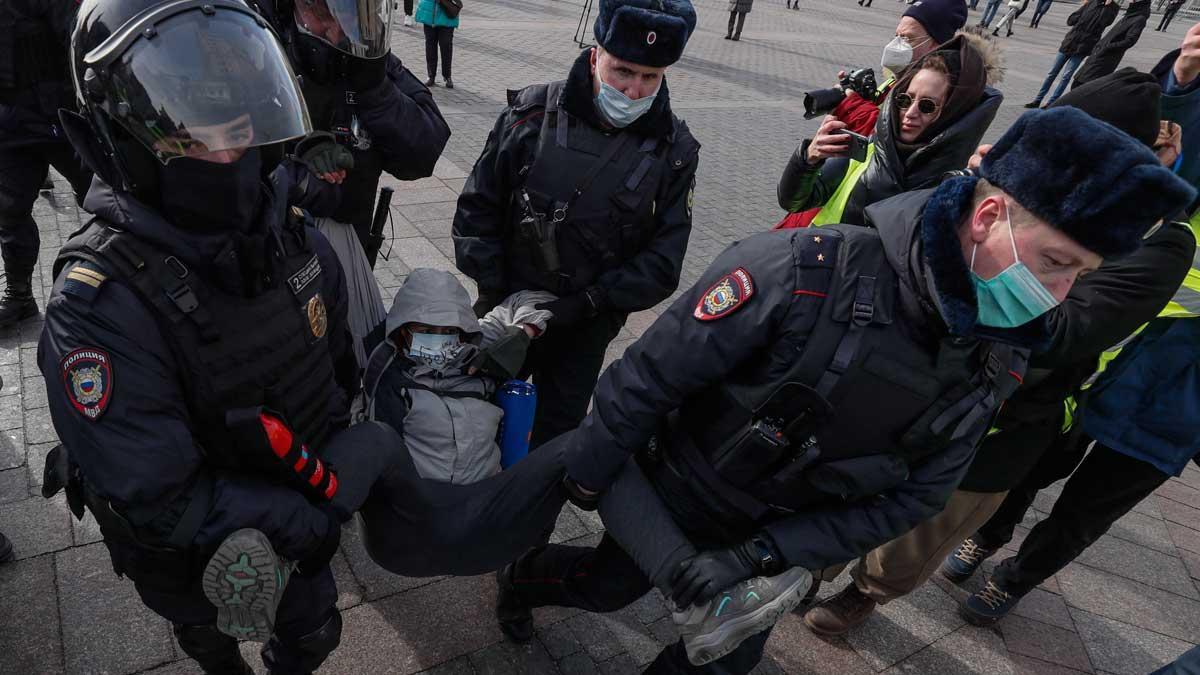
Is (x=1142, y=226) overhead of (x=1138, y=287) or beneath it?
overhead

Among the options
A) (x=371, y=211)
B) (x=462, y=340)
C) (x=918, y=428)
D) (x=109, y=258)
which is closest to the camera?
(x=109, y=258)

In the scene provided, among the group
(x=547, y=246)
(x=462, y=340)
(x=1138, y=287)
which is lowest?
(x=462, y=340)

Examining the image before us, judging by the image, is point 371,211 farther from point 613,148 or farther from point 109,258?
point 109,258

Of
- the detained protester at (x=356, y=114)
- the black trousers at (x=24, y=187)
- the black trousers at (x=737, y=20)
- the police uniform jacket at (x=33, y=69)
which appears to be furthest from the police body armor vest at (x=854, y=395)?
the black trousers at (x=737, y=20)

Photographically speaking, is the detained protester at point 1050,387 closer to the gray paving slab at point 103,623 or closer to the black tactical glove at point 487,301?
the black tactical glove at point 487,301

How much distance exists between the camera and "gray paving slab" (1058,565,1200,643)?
3.44 m

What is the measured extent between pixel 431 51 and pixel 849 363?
860 centimetres

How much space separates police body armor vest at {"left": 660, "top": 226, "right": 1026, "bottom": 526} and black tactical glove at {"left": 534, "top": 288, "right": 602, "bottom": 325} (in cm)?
100

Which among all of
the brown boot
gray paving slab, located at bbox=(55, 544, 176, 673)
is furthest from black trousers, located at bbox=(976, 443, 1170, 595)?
gray paving slab, located at bbox=(55, 544, 176, 673)

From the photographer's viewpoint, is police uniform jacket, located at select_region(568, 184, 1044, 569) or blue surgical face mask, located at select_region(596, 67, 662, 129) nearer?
police uniform jacket, located at select_region(568, 184, 1044, 569)

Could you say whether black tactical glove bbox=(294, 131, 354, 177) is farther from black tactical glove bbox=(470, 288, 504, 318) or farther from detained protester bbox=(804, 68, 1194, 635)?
detained protester bbox=(804, 68, 1194, 635)

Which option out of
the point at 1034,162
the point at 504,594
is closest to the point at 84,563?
the point at 504,594

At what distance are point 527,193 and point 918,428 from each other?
1.68 meters

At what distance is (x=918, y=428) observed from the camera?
74.4 inches
